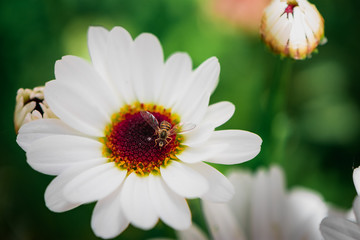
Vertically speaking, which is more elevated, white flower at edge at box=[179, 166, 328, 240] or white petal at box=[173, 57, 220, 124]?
white petal at box=[173, 57, 220, 124]

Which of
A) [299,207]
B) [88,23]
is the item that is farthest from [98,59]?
[88,23]

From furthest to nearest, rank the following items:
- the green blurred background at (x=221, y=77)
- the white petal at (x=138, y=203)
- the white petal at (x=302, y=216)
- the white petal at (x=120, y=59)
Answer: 1. the green blurred background at (x=221, y=77)
2. the white petal at (x=302, y=216)
3. the white petal at (x=120, y=59)
4. the white petal at (x=138, y=203)

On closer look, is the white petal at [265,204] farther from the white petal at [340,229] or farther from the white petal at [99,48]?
the white petal at [99,48]

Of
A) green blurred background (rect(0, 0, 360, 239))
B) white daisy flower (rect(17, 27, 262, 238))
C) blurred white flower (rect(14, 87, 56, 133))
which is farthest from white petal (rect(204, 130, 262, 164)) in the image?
green blurred background (rect(0, 0, 360, 239))

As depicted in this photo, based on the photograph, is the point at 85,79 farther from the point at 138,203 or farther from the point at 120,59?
the point at 138,203

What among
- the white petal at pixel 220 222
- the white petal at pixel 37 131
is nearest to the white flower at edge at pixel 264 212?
the white petal at pixel 220 222

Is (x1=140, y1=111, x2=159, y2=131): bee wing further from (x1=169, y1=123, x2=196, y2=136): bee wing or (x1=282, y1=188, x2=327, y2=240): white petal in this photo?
(x1=282, y1=188, x2=327, y2=240): white petal

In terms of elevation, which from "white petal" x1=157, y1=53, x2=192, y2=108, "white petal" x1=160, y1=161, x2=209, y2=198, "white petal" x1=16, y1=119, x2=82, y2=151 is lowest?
"white petal" x1=160, y1=161, x2=209, y2=198
